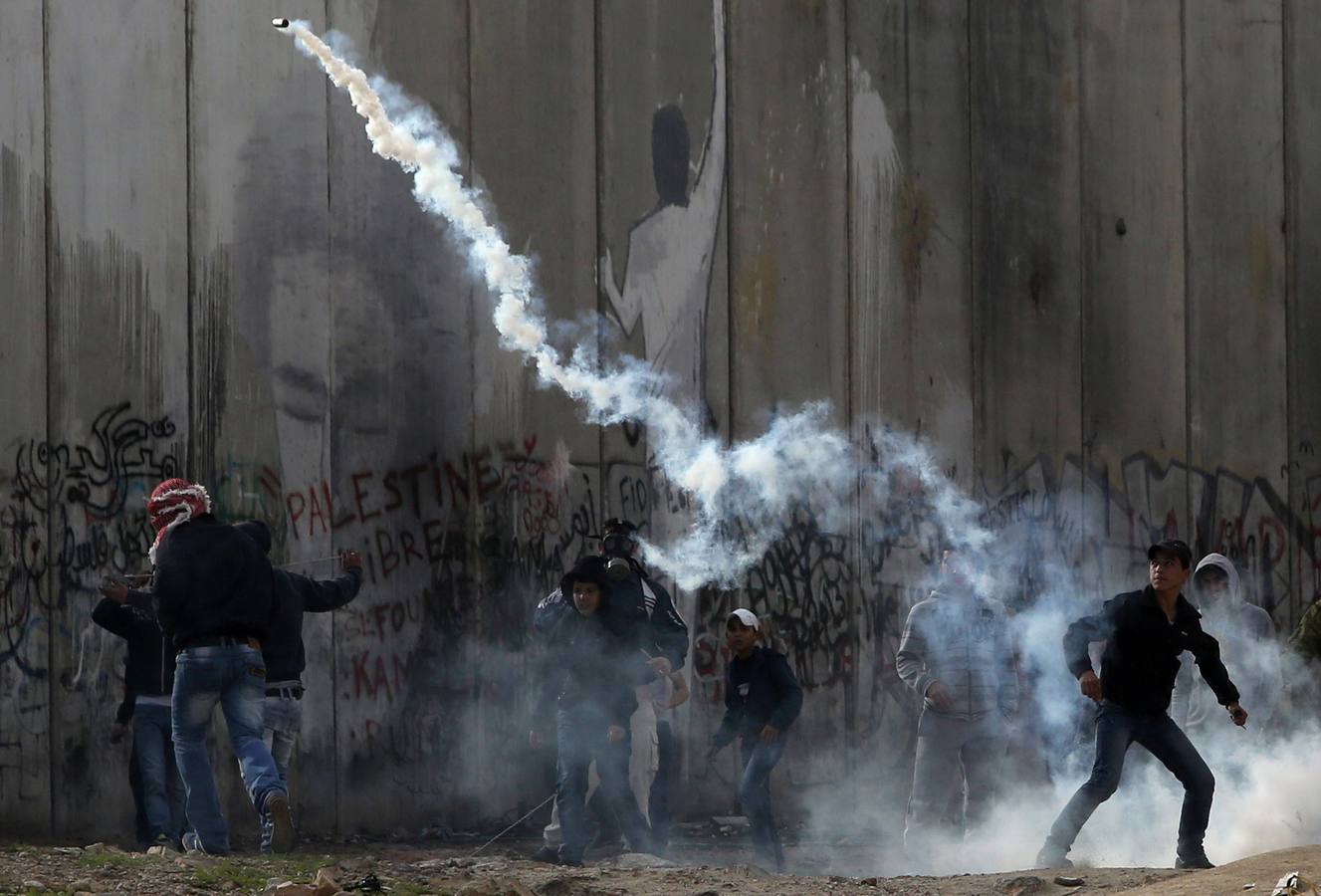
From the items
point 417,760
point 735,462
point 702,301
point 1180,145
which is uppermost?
point 1180,145

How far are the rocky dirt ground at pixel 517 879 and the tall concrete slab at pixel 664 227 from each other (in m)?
2.73

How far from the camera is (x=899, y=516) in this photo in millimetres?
11555

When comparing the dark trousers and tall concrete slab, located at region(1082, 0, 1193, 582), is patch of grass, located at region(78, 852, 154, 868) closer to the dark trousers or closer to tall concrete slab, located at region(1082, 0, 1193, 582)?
the dark trousers

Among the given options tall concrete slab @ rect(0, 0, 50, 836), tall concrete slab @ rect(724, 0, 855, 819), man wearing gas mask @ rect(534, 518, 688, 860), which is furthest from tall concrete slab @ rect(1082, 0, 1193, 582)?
tall concrete slab @ rect(0, 0, 50, 836)

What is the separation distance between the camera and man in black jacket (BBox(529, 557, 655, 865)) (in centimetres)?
887

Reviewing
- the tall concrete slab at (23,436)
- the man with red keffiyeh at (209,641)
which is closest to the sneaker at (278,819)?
the man with red keffiyeh at (209,641)

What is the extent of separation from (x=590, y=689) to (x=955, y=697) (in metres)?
1.68

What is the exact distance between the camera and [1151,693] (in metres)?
8.10

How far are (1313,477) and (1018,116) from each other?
9.83ft

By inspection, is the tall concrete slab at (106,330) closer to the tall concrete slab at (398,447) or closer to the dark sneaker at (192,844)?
the tall concrete slab at (398,447)

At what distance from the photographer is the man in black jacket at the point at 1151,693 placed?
806 cm

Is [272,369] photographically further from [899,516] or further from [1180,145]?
[1180,145]

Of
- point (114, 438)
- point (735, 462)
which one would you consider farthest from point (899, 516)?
point (114, 438)

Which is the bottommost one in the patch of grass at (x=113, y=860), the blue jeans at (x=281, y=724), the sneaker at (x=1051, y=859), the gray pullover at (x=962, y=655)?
the sneaker at (x=1051, y=859)
